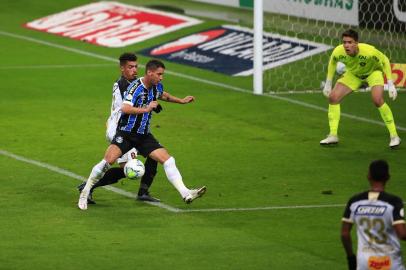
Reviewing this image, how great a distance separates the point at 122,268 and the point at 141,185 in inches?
130

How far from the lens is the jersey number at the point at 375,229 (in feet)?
32.8

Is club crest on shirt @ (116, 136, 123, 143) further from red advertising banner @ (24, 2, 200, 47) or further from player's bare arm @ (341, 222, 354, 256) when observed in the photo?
red advertising banner @ (24, 2, 200, 47)

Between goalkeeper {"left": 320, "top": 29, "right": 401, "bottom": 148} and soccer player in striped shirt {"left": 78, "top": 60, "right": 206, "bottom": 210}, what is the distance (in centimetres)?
513

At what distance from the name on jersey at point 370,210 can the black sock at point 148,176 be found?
588 cm

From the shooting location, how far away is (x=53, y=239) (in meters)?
13.8

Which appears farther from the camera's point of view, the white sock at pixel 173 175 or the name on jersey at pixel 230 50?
the name on jersey at pixel 230 50

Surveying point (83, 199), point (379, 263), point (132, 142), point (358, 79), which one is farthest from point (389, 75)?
point (379, 263)

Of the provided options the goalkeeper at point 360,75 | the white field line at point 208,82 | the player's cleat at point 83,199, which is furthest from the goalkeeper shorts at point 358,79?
the player's cleat at point 83,199

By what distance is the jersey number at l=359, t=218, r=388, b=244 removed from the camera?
998 cm

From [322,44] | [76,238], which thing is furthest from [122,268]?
[322,44]

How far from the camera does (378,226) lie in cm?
1000

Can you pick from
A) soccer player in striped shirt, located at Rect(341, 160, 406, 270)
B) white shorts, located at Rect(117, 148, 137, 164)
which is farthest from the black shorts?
soccer player in striped shirt, located at Rect(341, 160, 406, 270)

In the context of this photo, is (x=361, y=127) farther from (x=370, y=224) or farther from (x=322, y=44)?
(x=370, y=224)

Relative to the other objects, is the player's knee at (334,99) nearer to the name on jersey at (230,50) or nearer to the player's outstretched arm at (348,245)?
the name on jersey at (230,50)
